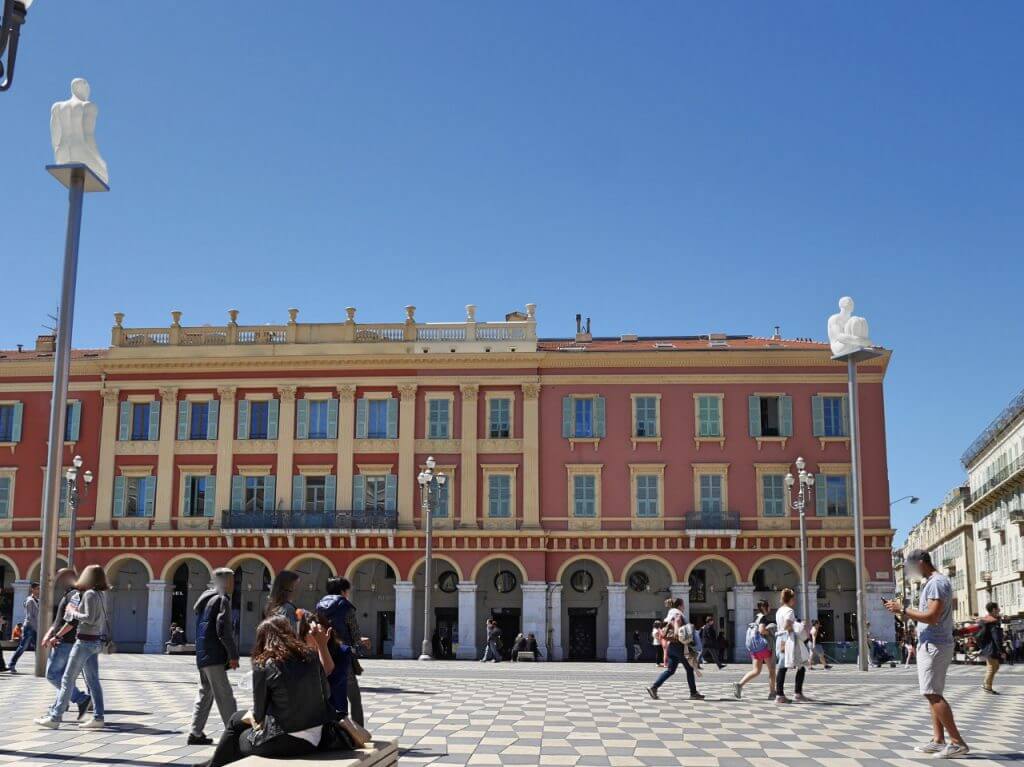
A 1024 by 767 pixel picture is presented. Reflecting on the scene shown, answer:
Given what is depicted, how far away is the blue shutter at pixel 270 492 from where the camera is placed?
42656 mm

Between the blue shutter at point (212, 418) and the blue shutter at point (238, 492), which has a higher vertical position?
the blue shutter at point (212, 418)

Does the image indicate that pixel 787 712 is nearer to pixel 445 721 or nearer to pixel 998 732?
pixel 998 732

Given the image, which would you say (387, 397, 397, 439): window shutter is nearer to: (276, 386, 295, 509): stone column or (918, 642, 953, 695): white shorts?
(276, 386, 295, 509): stone column

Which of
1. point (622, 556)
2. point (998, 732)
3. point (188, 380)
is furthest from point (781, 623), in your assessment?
point (188, 380)

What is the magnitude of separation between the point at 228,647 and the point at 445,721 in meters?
4.18

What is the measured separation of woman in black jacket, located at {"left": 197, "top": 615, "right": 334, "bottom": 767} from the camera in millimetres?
7305

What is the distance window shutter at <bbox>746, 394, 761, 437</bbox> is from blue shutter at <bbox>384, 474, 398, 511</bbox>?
44.7ft

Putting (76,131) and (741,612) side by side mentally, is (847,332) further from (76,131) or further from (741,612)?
Answer: (76,131)

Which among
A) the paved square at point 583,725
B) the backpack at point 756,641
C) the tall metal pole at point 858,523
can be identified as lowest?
the paved square at point 583,725

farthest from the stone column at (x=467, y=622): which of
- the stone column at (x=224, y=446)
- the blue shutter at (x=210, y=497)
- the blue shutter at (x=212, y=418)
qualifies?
the blue shutter at (x=212, y=418)

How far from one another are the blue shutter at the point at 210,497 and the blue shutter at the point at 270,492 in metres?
1.98

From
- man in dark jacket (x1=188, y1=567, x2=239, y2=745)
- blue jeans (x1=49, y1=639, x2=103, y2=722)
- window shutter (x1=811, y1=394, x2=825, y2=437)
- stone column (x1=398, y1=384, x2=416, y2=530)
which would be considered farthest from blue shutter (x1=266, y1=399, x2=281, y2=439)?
man in dark jacket (x1=188, y1=567, x2=239, y2=745)

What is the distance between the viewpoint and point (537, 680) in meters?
24.2

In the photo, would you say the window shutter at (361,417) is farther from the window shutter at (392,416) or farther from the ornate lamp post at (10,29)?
the ornate lamp post at (10,29)
